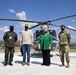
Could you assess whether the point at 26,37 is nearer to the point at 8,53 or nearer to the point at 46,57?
the point at 8,53

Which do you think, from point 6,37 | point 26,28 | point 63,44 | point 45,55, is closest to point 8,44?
point 6,37

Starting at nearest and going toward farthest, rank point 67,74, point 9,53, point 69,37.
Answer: point 67,74, point 69,37, point 9,53

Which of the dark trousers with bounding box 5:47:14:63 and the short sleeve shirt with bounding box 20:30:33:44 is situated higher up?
the short sleeve shirt with bounding box 20:30:33:44

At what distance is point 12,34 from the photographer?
9.95 meters

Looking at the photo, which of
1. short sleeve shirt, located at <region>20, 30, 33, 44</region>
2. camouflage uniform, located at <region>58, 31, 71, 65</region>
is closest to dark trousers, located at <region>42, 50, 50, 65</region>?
camouflage uniform, located at <region>58, 31, 71, 65</region>

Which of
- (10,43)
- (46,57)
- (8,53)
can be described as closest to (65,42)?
(46,57)

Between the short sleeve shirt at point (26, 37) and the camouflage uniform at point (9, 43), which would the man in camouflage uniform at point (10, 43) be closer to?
the camouflage uniform at point (9, 43)

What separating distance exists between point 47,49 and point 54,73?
221cm

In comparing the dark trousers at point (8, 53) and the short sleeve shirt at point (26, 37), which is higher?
the short sleeve shirt at point (26, 37)

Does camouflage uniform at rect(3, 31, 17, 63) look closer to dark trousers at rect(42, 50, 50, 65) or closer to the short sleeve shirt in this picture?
the short sleeve shirt

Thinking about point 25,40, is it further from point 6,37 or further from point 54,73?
point 54,73

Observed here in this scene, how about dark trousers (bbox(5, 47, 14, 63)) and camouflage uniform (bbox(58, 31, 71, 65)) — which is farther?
dark trousers (bbox(5, 47, 14, 63))

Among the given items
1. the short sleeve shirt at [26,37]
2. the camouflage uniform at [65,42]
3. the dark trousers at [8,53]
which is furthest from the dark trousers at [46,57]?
the dark trousers at [8,53]

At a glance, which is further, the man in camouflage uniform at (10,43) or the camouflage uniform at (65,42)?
the man in camouflage uniform at (10,43)
